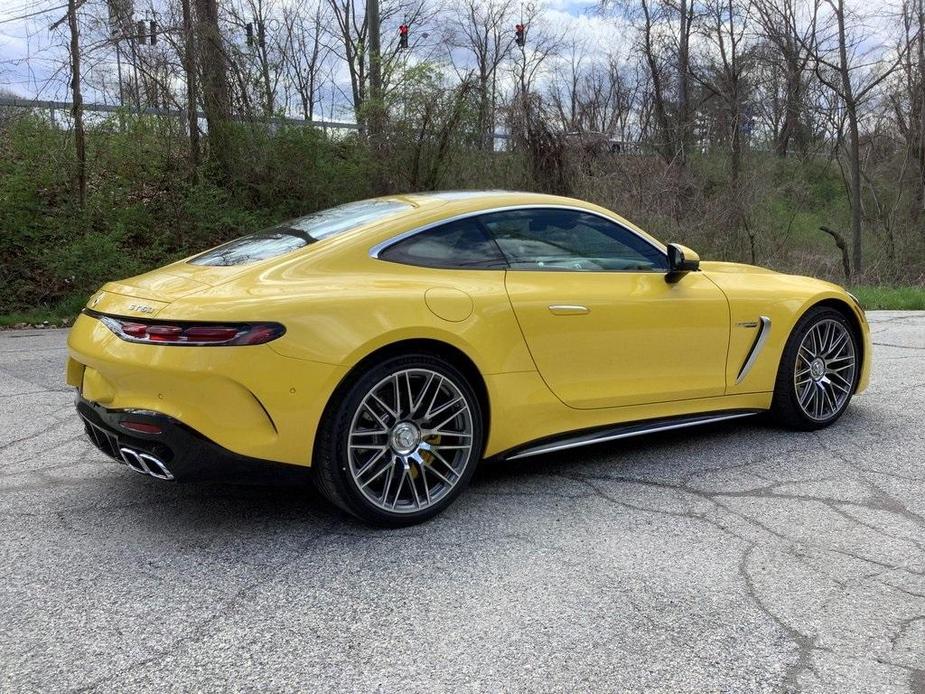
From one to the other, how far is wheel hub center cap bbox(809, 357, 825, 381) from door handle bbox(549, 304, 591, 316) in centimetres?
184

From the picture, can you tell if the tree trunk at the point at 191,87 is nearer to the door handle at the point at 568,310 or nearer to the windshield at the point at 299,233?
the windshield at the point at 299,233

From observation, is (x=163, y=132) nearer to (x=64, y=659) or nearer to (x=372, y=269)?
(x=372, y=269)

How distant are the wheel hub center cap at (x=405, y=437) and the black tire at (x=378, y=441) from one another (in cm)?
2

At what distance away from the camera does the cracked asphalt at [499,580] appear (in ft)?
7.91

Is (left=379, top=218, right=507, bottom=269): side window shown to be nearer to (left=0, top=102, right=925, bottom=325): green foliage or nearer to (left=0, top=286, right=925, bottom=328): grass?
(left=0, top=286, right=925, bottom=328): grass

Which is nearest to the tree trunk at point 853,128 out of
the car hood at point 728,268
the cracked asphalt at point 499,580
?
the car hood at point 728,268

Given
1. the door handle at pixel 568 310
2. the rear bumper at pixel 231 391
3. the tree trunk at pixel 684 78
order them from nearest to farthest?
1. the rear bumper at pixel 231 391
2. the door handle at pixel 568 310
3. the tree trunk at pixel 684 78

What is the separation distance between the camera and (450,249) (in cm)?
380

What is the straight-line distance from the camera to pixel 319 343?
125 inches

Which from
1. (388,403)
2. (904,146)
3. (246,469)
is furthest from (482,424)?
(904,146)

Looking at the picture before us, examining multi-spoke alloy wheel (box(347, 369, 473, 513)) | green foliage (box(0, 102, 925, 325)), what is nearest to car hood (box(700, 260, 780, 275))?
multi-spoke alloy wheel (box(347, 369, 473, 513))

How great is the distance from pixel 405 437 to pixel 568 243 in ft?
4.62

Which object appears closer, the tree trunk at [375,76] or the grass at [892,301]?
the grass at [892,301]

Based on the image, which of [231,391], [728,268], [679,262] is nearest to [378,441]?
[231,391]
